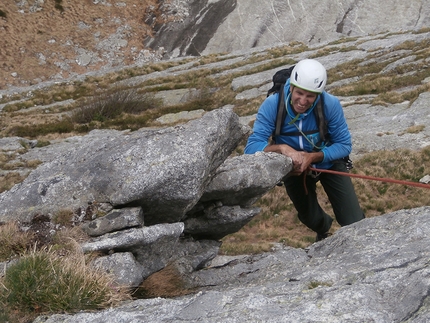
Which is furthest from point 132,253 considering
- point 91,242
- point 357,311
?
point 357,311

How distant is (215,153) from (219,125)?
1.54 ft

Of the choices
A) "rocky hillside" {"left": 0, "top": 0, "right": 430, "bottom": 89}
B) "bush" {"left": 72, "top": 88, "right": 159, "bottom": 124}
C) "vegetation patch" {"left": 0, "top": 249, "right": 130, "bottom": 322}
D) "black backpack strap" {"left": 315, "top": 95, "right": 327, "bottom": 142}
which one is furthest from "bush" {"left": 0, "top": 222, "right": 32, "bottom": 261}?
"rocky hillside" {"left": 0, "top": 0, "right": 430, "bottom": 89}

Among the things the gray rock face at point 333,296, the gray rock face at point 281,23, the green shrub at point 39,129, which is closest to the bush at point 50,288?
the gray rock face at point 333,296

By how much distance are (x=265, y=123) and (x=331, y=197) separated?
2.28 metres

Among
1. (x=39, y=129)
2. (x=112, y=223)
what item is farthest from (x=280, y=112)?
(x=39, y=129)

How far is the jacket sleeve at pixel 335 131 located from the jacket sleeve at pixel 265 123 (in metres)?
0.94

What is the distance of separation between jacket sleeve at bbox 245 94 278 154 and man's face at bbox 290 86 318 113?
1.57 feet

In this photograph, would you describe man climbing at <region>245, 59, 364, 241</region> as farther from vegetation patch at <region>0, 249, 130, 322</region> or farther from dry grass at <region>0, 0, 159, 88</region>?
dry grass at <region>0, 0, 159, 88</region>

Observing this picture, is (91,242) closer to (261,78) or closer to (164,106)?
(164,106)

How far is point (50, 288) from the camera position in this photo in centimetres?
506

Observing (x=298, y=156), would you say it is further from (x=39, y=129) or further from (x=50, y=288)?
(x=39, y=129)

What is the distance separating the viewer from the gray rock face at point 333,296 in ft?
14.0

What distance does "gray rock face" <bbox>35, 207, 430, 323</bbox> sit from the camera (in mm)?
4258

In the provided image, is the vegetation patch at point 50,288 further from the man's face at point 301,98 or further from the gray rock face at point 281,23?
the gray rock face at point 281,23
